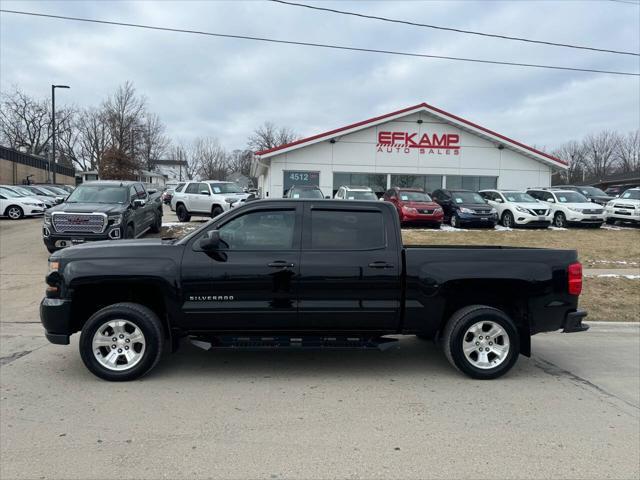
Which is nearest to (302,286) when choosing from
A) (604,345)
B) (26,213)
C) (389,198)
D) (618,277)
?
(604,345)

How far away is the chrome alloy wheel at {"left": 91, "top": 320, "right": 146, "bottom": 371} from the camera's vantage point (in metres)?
4.84

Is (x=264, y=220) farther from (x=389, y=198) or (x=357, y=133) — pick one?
(x=357, y=133)

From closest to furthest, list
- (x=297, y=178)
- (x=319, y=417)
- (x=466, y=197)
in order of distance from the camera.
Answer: (x=319, y=417) → (x=466, y=197) → (x=297, y=178)

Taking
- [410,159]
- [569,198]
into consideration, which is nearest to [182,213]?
[410,159]

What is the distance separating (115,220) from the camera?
472 inches

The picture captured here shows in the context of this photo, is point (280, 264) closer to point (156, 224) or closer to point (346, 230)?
point (346, 230)

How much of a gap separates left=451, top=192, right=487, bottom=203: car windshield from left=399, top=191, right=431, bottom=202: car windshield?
4.15ft

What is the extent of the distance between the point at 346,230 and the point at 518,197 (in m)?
18.0

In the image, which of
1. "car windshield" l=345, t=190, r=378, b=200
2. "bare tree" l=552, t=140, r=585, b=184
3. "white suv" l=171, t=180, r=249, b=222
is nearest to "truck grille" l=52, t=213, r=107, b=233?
"white suv" l=171, t=180, r=249, b=222

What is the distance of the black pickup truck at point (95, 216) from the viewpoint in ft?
38.4

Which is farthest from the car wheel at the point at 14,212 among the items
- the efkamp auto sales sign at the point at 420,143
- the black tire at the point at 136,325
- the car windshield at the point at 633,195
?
the car windshield at the point at 633,195

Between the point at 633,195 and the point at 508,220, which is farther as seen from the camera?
the point at 633,195

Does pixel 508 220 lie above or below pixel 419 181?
below

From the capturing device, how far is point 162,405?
14.1 ft
